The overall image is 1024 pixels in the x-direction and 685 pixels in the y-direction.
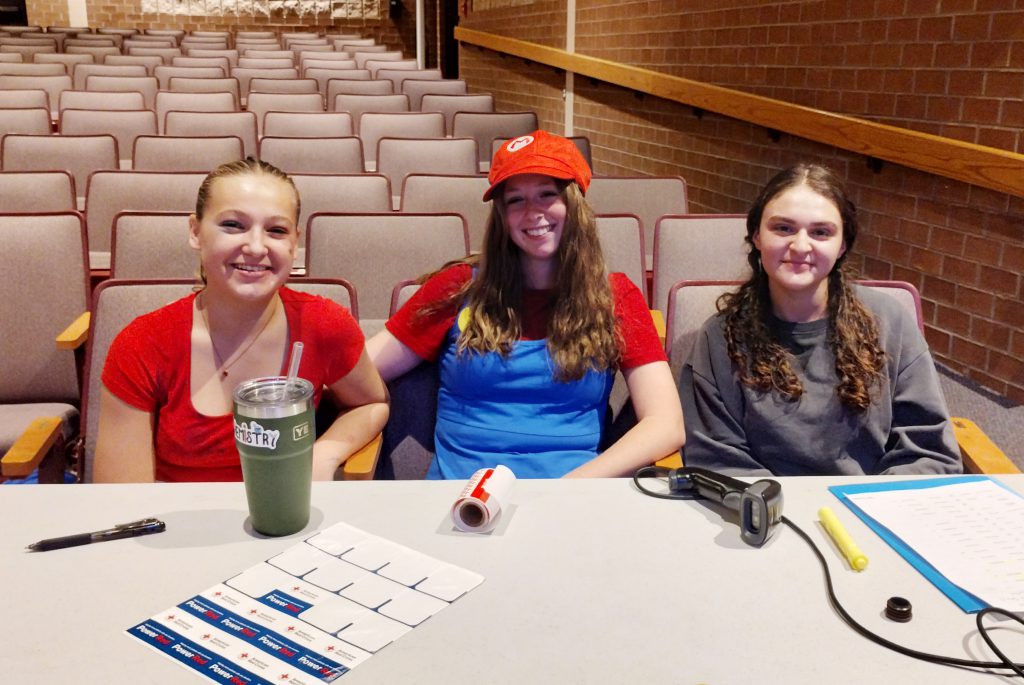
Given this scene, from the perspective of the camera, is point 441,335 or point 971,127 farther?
point 971,127

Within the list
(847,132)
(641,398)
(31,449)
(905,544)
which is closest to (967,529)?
(905,544)

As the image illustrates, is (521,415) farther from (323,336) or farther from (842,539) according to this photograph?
(842,539)

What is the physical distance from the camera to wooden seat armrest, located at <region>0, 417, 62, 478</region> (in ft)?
5.25

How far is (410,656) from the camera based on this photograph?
2.80ft

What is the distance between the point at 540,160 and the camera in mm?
1665

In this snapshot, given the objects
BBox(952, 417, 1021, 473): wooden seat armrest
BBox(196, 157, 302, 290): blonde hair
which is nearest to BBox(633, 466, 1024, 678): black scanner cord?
BBox(952, 417, 1021, 473): wooden seat armrest

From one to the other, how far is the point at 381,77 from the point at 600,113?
2078mm

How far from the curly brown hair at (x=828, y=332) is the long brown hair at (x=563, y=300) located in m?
0.25

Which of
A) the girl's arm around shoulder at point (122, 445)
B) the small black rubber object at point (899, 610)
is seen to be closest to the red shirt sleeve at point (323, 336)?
the girl's arm around shoulder at point (122, 445)

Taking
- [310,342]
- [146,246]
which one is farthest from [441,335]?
[146,246]

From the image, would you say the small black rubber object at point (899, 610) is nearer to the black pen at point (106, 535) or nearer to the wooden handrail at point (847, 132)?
the black pen at point (106, 535)

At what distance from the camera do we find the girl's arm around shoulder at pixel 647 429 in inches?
62.2

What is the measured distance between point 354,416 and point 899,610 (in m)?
0.99

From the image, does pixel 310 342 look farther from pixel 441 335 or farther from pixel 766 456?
pixel 766 456
